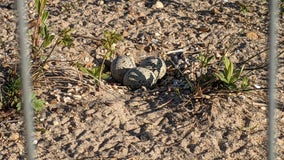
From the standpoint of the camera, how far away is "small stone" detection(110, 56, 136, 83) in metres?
3.42

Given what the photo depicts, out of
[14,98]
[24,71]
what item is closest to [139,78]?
[14,98]

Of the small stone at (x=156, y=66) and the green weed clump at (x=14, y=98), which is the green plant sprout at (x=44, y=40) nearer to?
the green weed clump at (x=14, y=98)

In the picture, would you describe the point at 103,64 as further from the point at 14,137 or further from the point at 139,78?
the point at 14,137

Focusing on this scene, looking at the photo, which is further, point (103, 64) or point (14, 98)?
point (103, 64)

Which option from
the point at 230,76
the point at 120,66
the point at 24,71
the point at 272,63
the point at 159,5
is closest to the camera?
the point at 24,71

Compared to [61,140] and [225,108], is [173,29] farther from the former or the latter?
[61,140]

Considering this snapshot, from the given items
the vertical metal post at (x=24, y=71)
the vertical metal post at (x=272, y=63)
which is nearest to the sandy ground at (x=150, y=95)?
the vertical metal post at (x=272, y=63)

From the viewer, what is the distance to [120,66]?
3416 millimetres

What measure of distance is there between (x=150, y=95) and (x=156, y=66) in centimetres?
19

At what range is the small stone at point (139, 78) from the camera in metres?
3.36

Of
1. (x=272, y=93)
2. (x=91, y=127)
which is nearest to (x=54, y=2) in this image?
(x=91, y=127)

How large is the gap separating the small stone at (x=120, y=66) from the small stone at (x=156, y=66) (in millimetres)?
71

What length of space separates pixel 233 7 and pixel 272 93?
2.37 m

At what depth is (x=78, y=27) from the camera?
12.5ft
